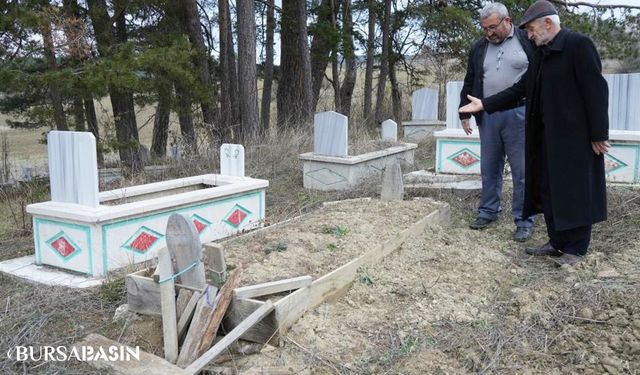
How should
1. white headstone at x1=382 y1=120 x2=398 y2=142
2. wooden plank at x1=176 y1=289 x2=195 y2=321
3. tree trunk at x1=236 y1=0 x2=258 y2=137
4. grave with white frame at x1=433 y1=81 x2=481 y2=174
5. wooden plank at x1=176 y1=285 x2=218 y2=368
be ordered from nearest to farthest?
wooden plank at x1=176 y1=285 x2=218 y2=368 → wooden plank at x1=176 y1=289 x2=195 y2=321 → grave with white frame at x1=433 y1=81 x2=481 y2=174 → white headstone at x1=382 y1=120 x2=398 y2=142 → tree trunk at x1=236 y1=0 x2=258 y2=137

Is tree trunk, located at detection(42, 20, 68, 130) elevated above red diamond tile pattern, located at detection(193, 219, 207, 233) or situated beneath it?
elevated above

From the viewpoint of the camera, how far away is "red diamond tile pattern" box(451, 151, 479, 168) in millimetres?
7703

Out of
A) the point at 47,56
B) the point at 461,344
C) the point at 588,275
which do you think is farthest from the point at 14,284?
the point at 47,56

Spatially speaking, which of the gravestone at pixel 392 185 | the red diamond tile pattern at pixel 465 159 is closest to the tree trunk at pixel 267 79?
the red diamond tile pattern at pixel 465 159

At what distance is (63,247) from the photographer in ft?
14.8

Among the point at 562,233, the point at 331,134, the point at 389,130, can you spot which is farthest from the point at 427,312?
the point at 389,130

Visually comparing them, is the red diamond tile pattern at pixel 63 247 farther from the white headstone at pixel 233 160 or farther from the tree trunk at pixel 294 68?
the tree trunk at pixel 294 68

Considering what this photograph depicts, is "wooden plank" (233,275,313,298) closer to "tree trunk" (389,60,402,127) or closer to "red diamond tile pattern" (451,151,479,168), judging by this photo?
"red diamond tile pattern" (451,151,479,168)

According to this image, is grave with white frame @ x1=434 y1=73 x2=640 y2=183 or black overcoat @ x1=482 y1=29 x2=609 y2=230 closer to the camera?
black overcoat @ x1=482 y1=29 x2=609 y2=230

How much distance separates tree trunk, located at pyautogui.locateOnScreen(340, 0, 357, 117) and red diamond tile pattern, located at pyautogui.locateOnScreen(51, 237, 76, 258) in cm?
1214

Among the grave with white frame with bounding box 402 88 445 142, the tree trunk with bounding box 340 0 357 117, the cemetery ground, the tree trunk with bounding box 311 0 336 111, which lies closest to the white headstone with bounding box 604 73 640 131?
the cemetery ground

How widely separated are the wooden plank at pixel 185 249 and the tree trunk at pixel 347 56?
43.1 feet

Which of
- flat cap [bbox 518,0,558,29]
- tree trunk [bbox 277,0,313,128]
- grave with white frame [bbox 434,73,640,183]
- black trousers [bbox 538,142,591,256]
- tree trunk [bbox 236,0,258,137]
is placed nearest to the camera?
flat cap [bbox 518,0,558,29]

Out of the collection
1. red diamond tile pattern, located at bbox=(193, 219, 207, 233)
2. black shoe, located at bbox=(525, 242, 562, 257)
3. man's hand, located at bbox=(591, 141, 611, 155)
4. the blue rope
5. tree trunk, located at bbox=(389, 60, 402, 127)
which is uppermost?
tree trunk, located at bbox=(389, 60, 402, 127)
